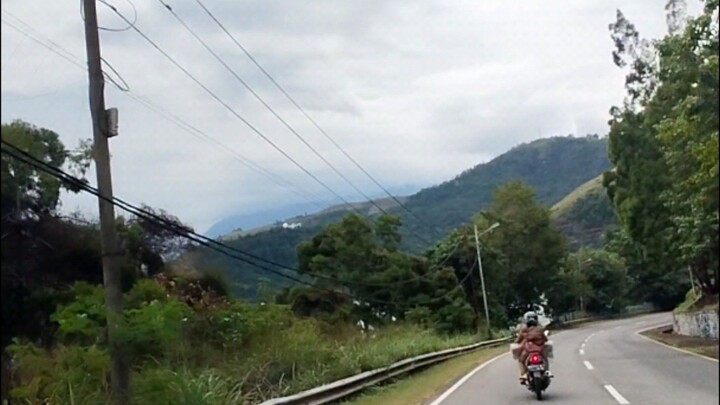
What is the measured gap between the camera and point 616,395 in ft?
51.9

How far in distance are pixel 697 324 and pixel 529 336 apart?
25.9 meters

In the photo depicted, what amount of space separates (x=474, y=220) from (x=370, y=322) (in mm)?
36895

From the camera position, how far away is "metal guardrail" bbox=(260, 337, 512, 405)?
14852mm

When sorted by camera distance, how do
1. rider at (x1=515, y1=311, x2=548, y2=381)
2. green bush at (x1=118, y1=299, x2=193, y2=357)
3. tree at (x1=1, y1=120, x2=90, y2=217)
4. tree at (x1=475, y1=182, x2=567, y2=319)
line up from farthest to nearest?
tree at (x1=475, y1=182, x2=567, y2=319) < rider at (x1=515, y1=311, x2=548, y2=381) < green bush at (x1=118, y1=299, x2=193, y2=357) < tree at (x1=1, y1=120, x2=90, y2=217)

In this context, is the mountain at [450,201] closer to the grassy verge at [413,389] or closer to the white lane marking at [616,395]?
the grassy verge at [413,389]

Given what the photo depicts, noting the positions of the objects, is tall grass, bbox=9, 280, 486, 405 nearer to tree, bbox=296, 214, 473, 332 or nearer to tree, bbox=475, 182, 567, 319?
tree, bbox=296, 214, 473, 332

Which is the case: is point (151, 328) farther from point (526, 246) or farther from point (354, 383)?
point (526, 246)

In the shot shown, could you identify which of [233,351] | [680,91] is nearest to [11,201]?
[233,351]

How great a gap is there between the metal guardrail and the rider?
362 centimetres

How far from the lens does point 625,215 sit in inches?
1512

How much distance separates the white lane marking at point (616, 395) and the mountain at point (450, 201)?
7.02 meters

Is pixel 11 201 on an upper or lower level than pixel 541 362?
upper

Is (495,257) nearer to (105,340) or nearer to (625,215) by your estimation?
(625,215)

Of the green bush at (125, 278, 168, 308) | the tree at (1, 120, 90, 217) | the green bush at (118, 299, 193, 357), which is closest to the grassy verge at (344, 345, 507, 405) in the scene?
the green bush at (125, 278, 168, 308)
